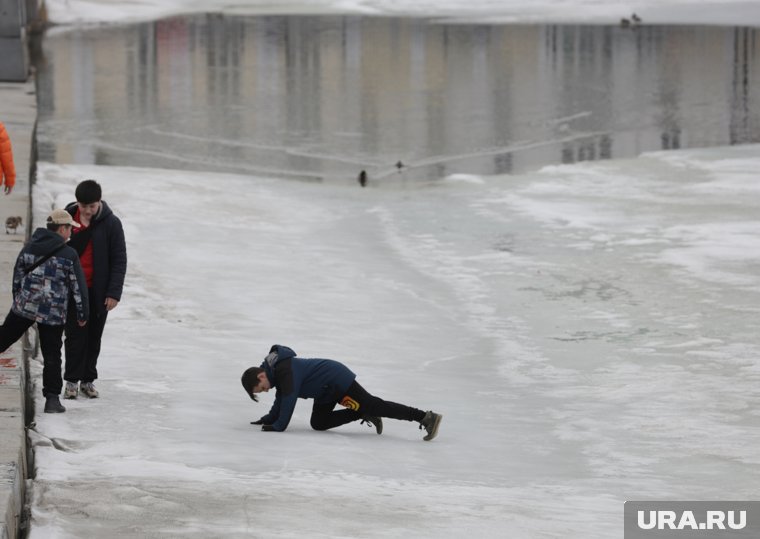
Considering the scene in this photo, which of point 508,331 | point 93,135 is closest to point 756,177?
point 508,331

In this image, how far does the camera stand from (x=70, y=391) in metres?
9.58

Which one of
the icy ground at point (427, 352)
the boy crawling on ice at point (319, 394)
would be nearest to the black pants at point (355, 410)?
the boy crawling on ice at point (319, 394)

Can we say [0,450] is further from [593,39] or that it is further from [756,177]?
[593,39]

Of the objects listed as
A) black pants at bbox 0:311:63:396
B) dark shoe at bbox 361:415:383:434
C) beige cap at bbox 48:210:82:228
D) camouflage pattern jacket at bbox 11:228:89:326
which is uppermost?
beige cap at bbox 48:210:82:228

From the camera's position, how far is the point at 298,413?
33.2ft

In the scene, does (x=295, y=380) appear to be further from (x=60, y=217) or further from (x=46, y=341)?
(x=60, y=217)

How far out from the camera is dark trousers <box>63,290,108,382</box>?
9180 mm

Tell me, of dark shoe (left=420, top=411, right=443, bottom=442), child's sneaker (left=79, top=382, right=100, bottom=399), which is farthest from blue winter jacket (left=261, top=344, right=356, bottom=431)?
child's sneaker (left=79, top=382, right=100, bottom=399)

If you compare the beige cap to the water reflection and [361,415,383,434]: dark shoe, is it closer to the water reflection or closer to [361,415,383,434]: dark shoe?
[361,415,383,434]: dark shoe

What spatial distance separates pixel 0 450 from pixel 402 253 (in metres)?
10.0

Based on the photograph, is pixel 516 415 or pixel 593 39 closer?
pixel 516 415

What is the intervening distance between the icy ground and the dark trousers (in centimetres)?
28

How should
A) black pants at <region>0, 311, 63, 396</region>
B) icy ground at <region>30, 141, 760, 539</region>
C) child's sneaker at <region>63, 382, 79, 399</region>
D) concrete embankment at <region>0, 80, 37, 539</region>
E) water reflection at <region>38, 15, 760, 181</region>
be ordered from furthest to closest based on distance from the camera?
water reflection at <region>38, 15, 760, 181</region> → child's sneaker at <region>63, 382, 79, 399</region> → black pants at <region>0, 311, 63, 396</region> → icy ground at <region>30, 141, 760, 539</region> → concrete embankment at <region>0, 80, 37, 539</region>

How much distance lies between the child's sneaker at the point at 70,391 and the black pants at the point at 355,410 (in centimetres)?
162
